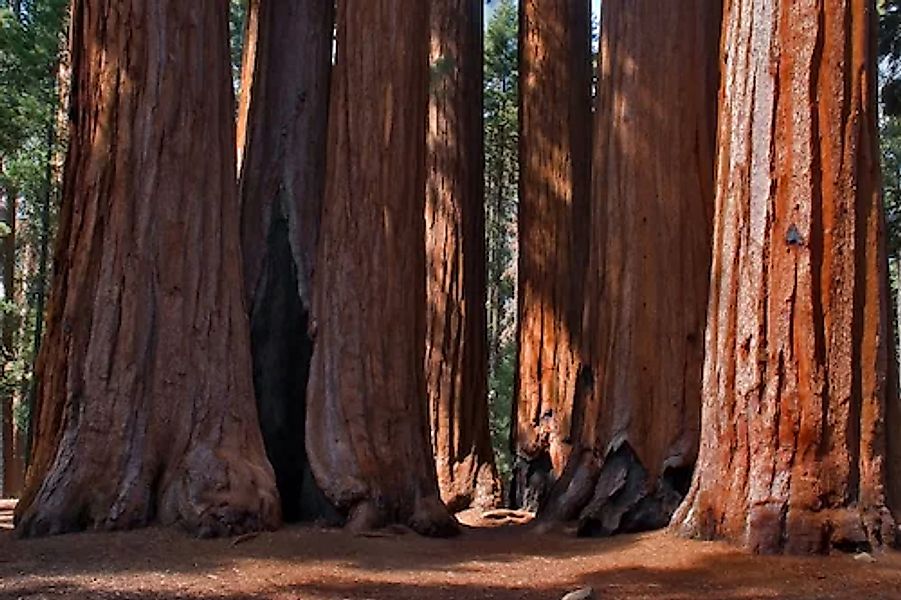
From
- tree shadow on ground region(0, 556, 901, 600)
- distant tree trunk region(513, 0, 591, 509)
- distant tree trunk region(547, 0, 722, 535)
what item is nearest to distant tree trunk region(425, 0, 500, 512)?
distant tree trunk region(513, 0, 591, 509)

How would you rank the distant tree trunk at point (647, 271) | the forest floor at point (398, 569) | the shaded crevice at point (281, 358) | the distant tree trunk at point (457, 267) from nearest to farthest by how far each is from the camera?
the forest floor at point (398, 569)
the distant tree trunk at point (647, 271)
the shaded crevice at point (281, 358)
the distant tree trunk at point (457, 267)

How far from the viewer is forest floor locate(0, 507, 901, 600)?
545 centimetres

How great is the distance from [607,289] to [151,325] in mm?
3478

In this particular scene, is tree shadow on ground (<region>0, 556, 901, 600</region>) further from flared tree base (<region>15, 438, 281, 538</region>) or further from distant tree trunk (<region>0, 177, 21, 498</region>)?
distant tree trunk (<region>0, 177, 21, 498</region>)

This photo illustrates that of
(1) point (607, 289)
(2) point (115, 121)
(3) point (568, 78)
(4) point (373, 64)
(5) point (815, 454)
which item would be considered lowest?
(5) point (815, 454)

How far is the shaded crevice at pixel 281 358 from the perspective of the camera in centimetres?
880

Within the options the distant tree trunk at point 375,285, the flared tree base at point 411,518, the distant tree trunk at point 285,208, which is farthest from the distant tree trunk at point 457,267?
A: the flared tree base at point 411,518

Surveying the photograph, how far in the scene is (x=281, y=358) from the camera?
9.01 metres

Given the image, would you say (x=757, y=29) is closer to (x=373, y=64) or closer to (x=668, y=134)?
(x=668, y=134)

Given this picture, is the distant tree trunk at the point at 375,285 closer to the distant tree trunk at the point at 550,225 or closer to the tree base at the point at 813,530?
the tree base at the point at 813,530

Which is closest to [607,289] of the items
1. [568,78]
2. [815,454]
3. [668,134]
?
[668,134]

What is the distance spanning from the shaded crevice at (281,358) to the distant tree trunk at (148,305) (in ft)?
2.80

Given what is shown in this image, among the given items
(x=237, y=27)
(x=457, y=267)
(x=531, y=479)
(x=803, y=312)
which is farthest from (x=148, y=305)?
(x=237, y=27)

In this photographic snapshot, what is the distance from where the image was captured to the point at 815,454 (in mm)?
6320
